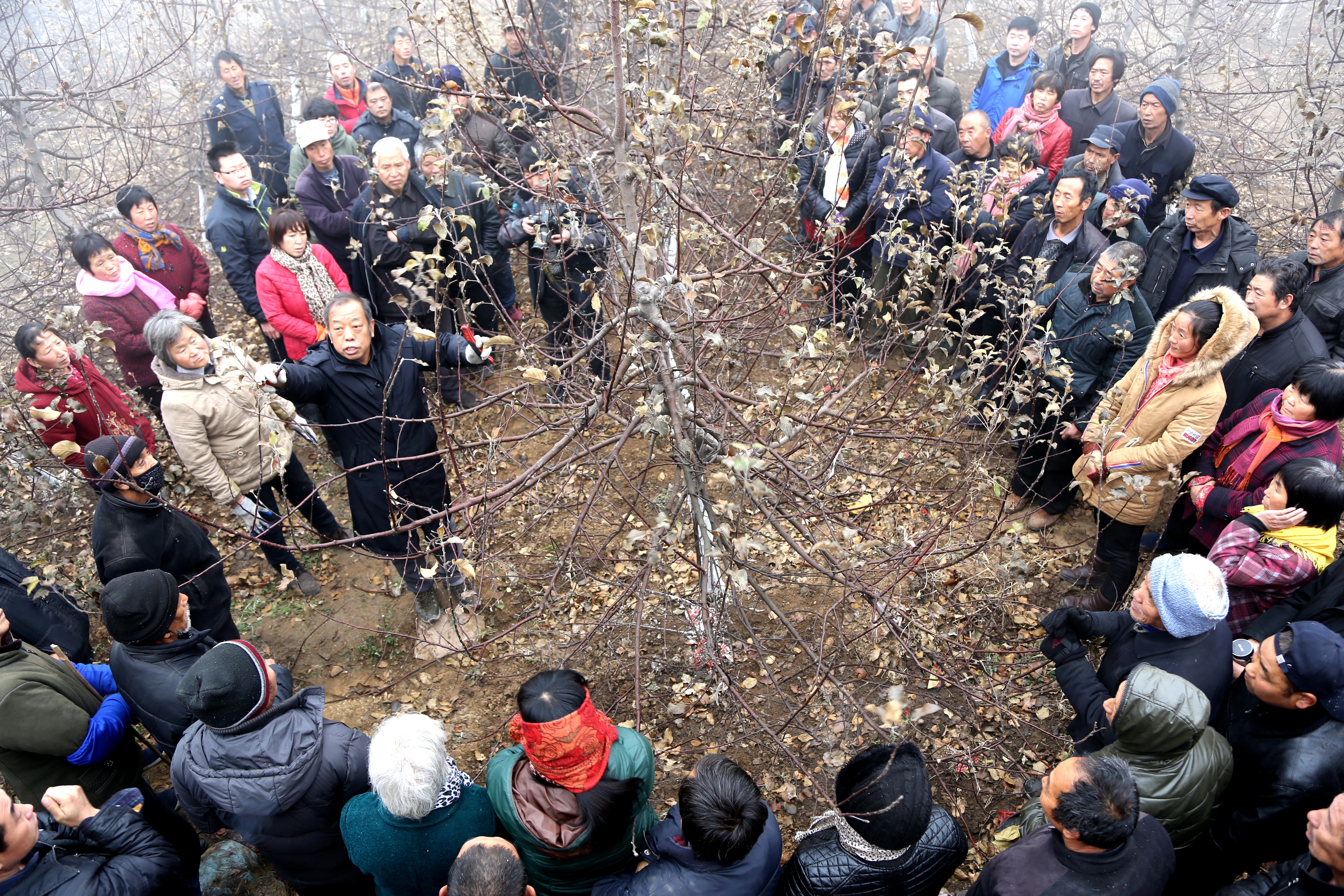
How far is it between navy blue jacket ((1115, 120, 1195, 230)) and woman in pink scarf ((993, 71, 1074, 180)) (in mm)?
472

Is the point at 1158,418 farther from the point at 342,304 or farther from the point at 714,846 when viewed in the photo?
the point at 342,304

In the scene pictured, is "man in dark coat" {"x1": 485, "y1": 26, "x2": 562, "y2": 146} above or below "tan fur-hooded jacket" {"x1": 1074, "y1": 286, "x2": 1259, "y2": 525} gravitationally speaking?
above

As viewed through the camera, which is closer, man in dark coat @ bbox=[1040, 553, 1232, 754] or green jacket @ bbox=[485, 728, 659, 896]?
green jacket @ bbox=[485, 728, 659, 896]

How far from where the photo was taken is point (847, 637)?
4359 mm

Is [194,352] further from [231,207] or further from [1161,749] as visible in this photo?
[1161,749]

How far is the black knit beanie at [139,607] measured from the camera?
286 cm

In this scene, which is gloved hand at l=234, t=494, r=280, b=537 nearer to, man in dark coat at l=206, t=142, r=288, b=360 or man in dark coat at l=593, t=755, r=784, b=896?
man in dark coat at l=206, t=142, r=288, b=360

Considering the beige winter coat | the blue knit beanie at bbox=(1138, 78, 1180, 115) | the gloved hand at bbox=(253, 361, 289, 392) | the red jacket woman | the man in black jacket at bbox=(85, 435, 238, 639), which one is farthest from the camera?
the blue knit beanie at bbox=(1138, 78, 1180, 115)

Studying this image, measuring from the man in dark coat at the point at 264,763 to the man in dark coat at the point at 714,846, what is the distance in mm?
1044

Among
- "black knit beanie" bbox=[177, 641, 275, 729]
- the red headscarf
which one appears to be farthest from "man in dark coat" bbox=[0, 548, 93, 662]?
the red headscarf

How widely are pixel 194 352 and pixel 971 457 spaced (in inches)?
176

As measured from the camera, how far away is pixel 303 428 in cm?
438

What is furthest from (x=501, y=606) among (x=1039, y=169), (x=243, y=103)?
(x=243, y=103)

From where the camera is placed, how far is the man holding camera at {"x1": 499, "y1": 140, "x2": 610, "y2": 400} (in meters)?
3.74
